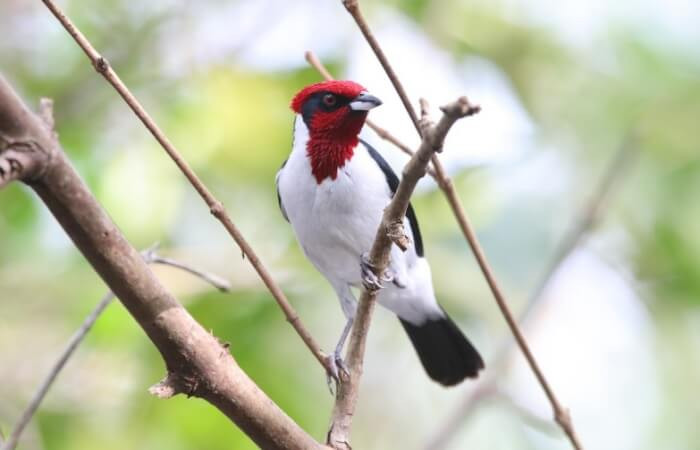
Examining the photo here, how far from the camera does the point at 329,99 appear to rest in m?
3.36

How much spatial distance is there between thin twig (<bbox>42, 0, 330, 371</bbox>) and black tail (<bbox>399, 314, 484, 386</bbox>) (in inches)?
67.9

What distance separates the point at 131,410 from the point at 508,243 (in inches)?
62.9

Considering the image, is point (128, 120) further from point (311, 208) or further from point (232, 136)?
point (311, 208)

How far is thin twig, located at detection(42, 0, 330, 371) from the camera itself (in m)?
1.79

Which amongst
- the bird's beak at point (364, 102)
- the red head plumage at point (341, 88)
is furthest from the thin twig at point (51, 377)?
the red head plumage at point (341, 88)

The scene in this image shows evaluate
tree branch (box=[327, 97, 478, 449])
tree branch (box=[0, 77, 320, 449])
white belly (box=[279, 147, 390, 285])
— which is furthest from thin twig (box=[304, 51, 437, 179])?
tree branch (box=[0, 77, 320, 449])

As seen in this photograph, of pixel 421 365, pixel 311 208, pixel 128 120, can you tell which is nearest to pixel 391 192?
pixel 311 208

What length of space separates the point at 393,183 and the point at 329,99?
1.23ft

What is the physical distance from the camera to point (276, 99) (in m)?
4.09

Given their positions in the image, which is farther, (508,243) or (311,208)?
(508,243)

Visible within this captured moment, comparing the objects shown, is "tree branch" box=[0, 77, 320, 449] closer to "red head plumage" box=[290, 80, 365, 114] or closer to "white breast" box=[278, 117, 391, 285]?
"white breast" box=[278, 117, 391, 285]

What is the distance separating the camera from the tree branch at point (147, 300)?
1380 mm

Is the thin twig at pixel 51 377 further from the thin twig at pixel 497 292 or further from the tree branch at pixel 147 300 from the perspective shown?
the thin twig at pixel 497 292

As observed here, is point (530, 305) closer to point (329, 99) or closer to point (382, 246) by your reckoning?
point (382, 246)
